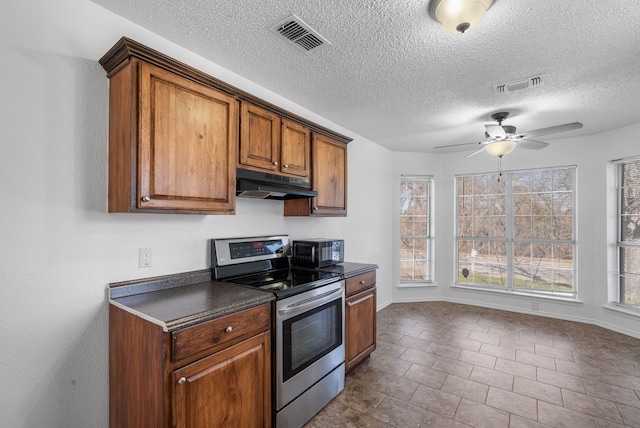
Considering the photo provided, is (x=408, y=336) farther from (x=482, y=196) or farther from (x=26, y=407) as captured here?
(x=26, y=407)

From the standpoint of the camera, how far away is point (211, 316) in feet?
4.93

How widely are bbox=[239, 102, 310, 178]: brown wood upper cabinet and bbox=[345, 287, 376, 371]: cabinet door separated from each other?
1235mm

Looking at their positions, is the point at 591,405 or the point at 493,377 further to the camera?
the point at 493,377

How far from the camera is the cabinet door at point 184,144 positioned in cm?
A: 160

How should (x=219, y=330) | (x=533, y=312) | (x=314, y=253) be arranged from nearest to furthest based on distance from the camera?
(x=219, y=330)
(x=314, y=253)
(x=533, y=312)

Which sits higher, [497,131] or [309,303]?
[497,131]

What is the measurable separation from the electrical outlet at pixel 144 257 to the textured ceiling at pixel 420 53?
1.38m

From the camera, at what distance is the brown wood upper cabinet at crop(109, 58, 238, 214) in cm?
157

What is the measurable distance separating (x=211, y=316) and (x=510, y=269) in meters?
4.78

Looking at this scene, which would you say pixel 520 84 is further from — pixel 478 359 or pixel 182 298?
pixel 182 298

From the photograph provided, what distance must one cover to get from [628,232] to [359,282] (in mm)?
3719

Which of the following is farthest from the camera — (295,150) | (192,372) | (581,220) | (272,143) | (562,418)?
(581,220)

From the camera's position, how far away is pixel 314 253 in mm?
2723

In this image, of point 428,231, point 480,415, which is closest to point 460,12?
point 480,415
